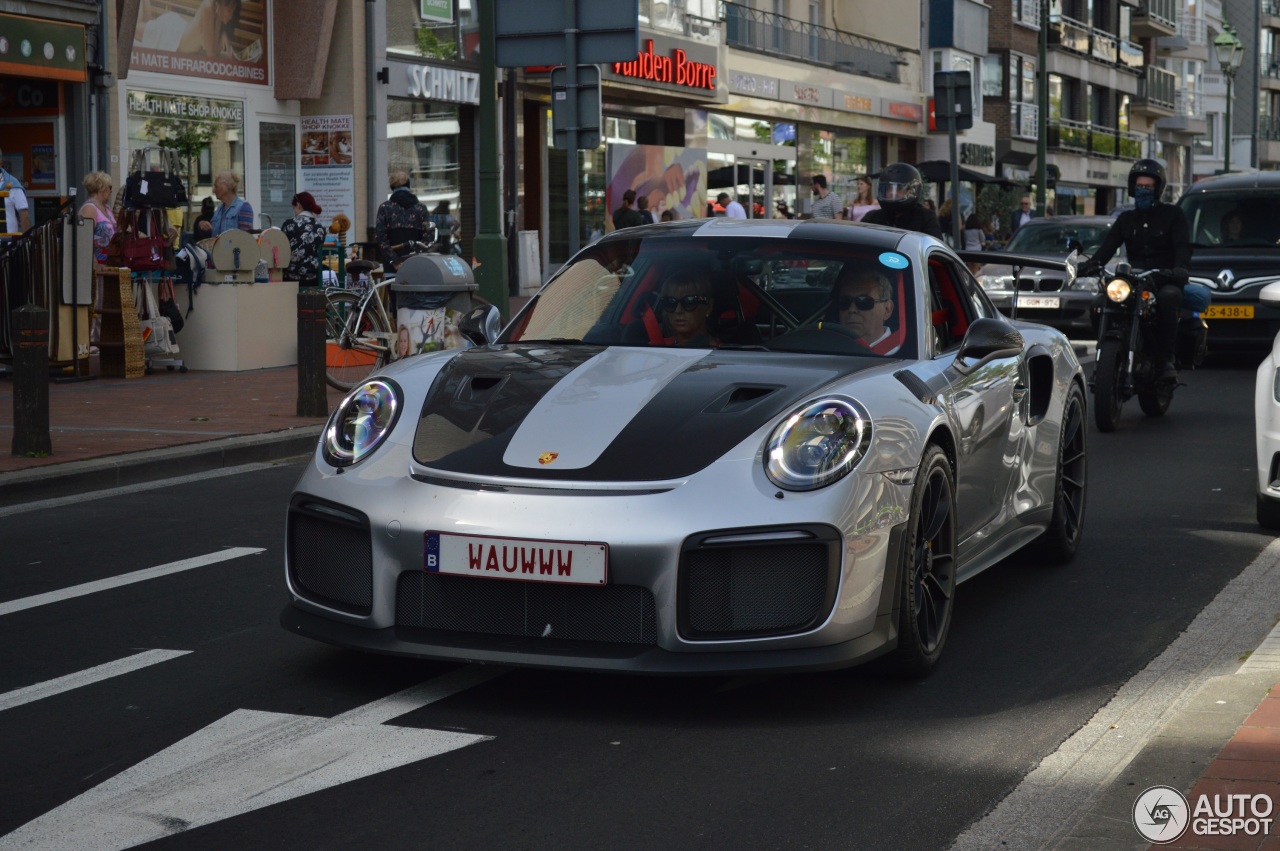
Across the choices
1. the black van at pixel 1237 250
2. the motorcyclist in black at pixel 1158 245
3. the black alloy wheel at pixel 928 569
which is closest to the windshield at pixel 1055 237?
the black van at pixel 1237 250

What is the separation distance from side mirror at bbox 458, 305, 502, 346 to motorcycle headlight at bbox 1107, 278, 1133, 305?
7.16 meters

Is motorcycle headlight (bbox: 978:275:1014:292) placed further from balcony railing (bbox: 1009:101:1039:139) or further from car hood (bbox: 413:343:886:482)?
balcony railing (bbox: 1009:101:1039:139)

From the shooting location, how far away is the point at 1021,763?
4.44m

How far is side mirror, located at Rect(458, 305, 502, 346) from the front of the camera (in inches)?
244

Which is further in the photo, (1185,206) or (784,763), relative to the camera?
(1185,206)

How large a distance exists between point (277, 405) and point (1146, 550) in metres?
7.30

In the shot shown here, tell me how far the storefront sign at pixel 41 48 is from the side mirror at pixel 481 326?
13.4 metres

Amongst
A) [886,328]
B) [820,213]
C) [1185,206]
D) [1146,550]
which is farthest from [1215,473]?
[820,213]

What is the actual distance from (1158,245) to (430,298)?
5.17 metres

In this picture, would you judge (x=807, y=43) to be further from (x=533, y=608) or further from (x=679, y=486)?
(x=533, y=608)

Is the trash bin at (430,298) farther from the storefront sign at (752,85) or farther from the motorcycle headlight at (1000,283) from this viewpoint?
the storefront sign at (752,85)

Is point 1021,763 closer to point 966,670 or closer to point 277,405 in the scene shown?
point 966,670

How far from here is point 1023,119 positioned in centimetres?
5966

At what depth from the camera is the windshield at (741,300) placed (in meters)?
5.83
